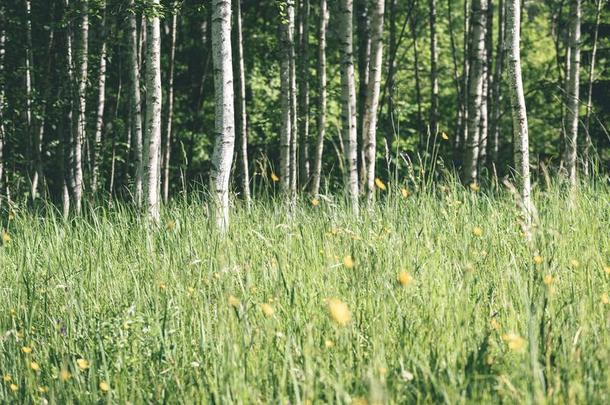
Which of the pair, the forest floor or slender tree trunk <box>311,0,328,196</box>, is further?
slender tree trunk <box>311,0,328,196</box>

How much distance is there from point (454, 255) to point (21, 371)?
2.19 metres

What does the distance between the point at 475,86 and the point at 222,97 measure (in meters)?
4.13

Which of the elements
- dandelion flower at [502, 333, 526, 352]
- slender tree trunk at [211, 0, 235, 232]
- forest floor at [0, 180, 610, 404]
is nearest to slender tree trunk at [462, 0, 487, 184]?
slender tree trunk at [211, 0, 235, 232]

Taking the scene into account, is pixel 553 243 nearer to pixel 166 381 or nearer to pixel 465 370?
pixel 465 370

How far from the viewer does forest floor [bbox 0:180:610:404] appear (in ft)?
7.57

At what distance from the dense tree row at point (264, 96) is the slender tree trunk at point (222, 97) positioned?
0.5 inches

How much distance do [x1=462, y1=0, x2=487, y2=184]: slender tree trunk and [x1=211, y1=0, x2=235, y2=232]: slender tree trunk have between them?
4034 mm

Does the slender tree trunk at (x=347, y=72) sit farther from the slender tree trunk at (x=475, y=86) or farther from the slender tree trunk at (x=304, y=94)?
the slender tree trunk at (x=304, y=94)

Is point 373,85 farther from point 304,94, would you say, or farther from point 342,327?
point 342,327

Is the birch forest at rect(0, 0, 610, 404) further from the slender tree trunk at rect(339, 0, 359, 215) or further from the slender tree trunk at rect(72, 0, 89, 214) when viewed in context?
the slender tree trunk at rect(72, 0, 89, 214)

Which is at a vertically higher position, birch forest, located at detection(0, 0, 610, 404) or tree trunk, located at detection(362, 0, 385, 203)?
tree trunk, located at detection(362, 0, 385, 203)

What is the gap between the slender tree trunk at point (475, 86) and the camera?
9578mm

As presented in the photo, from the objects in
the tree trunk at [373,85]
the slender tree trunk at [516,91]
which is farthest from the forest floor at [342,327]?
the tree trunk at [373,85]

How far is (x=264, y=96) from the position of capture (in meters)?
21.7
